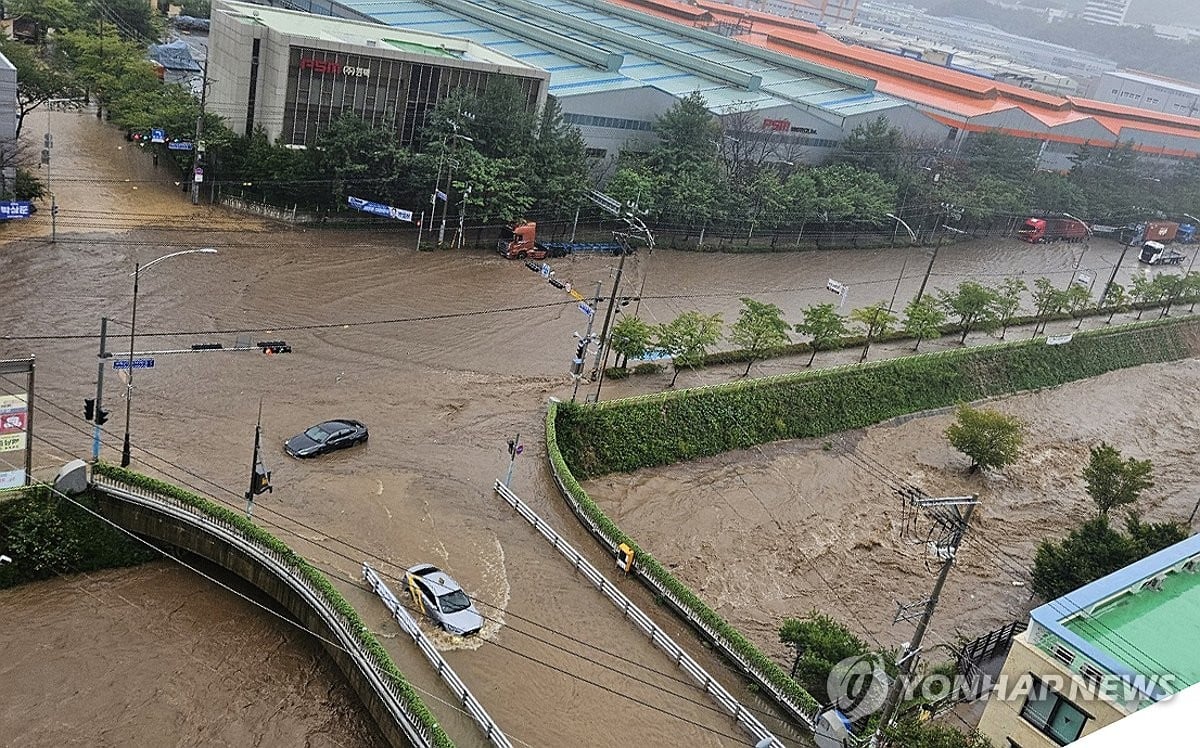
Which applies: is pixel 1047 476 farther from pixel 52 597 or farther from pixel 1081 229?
pixel 1081 229

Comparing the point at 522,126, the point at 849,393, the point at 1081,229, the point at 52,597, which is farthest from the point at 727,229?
the point at 52,597

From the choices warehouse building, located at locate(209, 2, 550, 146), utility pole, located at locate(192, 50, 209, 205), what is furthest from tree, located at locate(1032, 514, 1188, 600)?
utility pole, located at locate(192, 50, 209, 205)

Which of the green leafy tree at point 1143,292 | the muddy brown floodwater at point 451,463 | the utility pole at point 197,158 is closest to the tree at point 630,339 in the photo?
the muddy brown floodwater at point 451,463

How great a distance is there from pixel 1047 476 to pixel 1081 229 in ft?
163

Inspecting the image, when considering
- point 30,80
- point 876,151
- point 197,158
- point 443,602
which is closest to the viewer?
point 443,602

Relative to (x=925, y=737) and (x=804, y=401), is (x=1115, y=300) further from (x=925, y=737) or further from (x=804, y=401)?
(x=925, y=737)

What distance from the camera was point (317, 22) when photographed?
173ft

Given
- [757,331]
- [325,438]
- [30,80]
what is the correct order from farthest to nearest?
[30,80], [757,331], [325,438]

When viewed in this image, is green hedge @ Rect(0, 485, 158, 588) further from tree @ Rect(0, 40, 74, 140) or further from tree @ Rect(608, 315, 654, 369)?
tree @ Rect(0, 40, 74, 140)

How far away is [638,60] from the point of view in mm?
77438

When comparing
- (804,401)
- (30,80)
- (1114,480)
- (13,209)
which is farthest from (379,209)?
(1114,480)

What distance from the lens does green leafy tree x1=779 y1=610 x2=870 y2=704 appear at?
70.4 feet

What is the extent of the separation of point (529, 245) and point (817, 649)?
1207 inches

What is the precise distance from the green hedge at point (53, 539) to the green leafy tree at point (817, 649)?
635 inches
